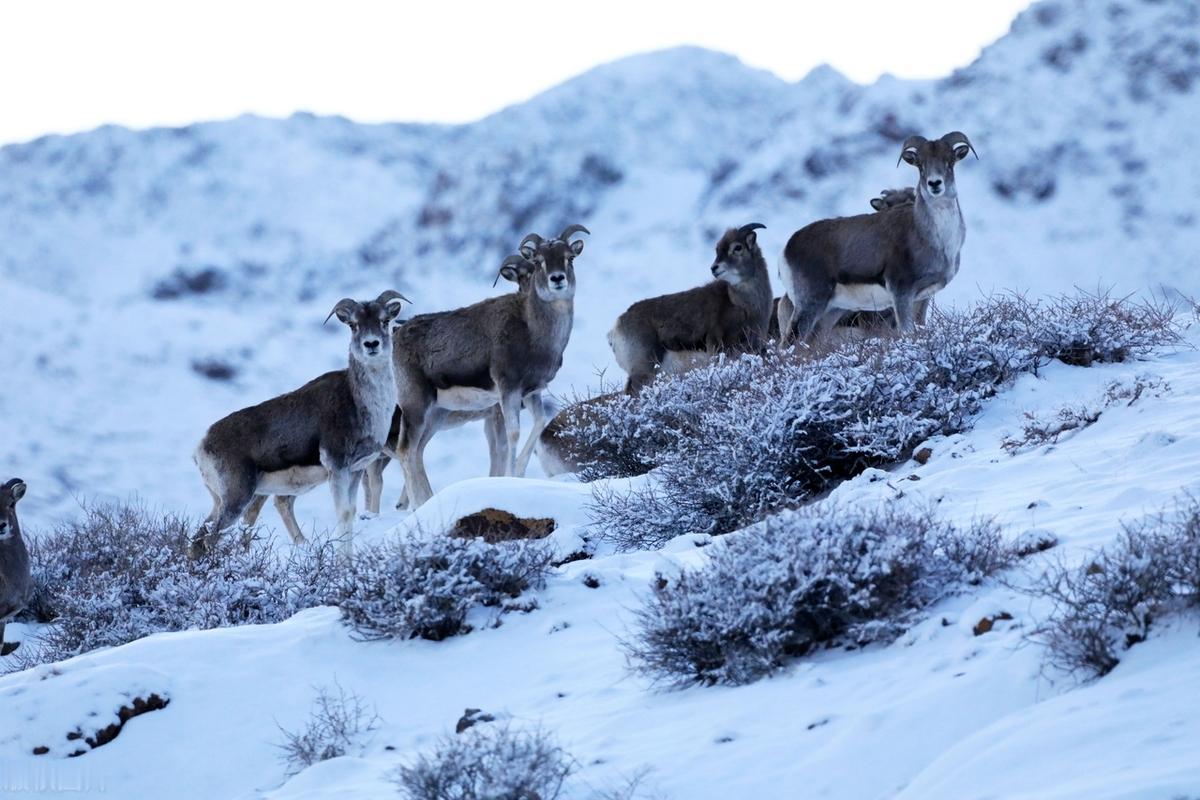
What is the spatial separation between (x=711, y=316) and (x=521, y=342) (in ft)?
7.78

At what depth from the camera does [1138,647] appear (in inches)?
198

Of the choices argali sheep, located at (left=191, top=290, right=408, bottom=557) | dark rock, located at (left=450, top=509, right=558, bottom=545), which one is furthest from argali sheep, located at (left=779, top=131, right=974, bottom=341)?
dark rock, located at (left=450, top=509, right=558, bottom=545)

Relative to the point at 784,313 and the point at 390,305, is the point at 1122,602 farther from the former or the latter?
the point at 784,313

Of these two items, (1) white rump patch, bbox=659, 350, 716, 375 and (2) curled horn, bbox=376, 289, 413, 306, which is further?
(1) white rump patch, bbox=659, 350, 716, 375

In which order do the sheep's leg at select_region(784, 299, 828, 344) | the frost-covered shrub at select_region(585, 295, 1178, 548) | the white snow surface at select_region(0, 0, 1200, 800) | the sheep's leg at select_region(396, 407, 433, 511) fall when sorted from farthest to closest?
the sheep's leg at select_region(396, 407, 433, 511) < the sheep's leg at select_region(784, 299, 828, 344) < the frost-covered shrub at select_region(585, 295, 1178, 548) < the white snow surface at select_region(0, 0, 1200, 800)

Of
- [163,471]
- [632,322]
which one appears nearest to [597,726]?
[632,322]

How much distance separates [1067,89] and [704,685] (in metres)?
41.9

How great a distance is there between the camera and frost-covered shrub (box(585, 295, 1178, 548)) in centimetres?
1002

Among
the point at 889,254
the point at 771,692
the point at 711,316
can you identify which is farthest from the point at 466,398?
the point at 771,692

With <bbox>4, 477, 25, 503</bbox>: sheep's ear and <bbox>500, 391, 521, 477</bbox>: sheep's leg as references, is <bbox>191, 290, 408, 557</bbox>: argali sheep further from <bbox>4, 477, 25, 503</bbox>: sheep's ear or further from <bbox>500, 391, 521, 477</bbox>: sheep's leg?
<bbox>4, 477, 25, 503</bbox>: sheep's ear

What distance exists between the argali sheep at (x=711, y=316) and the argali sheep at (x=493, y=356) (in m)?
1.09

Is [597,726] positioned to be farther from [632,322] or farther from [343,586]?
[632,322]

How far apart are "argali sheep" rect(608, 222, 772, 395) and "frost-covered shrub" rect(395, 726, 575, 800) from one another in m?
11.1

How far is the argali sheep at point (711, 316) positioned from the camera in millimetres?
16344
